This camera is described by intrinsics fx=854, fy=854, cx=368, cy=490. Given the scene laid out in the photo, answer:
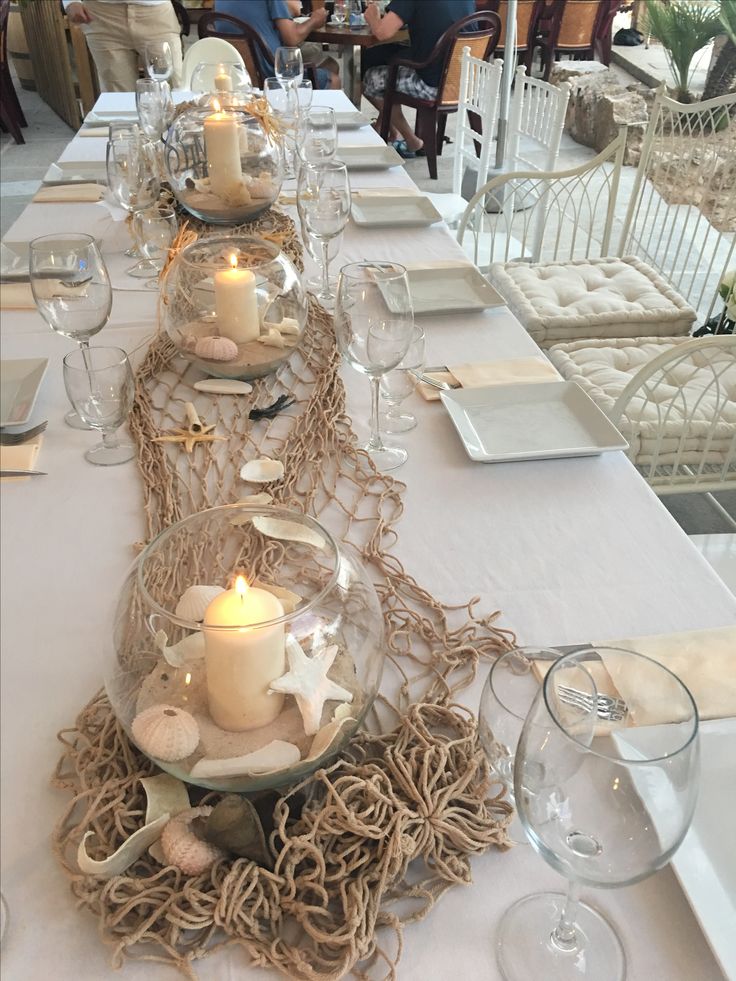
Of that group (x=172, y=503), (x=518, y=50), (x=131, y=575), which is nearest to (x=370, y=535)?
(x=172, y=503)

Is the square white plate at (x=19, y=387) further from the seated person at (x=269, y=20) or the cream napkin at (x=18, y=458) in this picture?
the seated person at (x=269, y=20)

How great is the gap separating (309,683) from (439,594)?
257 millimetres

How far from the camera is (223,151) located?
1.52m

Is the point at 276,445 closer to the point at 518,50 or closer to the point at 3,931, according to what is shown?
the point at 3,931

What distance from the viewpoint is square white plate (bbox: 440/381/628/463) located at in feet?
3.22

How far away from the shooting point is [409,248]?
160 cm

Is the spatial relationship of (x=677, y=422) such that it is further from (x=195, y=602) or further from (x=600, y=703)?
(x=195, y=602)

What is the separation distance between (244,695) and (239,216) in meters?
1.21

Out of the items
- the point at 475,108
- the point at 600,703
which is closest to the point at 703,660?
the point at 600,703

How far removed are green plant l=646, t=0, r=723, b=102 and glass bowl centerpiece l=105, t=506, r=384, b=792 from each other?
5.70m

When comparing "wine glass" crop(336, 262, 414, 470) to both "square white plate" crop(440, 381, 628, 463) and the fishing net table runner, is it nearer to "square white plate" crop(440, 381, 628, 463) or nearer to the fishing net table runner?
"square white plate" crop(440, 381, 628, 463)

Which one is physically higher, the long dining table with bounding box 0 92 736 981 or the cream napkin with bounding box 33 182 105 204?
the long dining table with bounding box 0 92 736 981

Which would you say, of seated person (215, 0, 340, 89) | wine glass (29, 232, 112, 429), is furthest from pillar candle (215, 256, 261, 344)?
seated person (215, 0, 340, 89)

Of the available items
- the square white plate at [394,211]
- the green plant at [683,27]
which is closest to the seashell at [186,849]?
the square white plate at [394,211]
